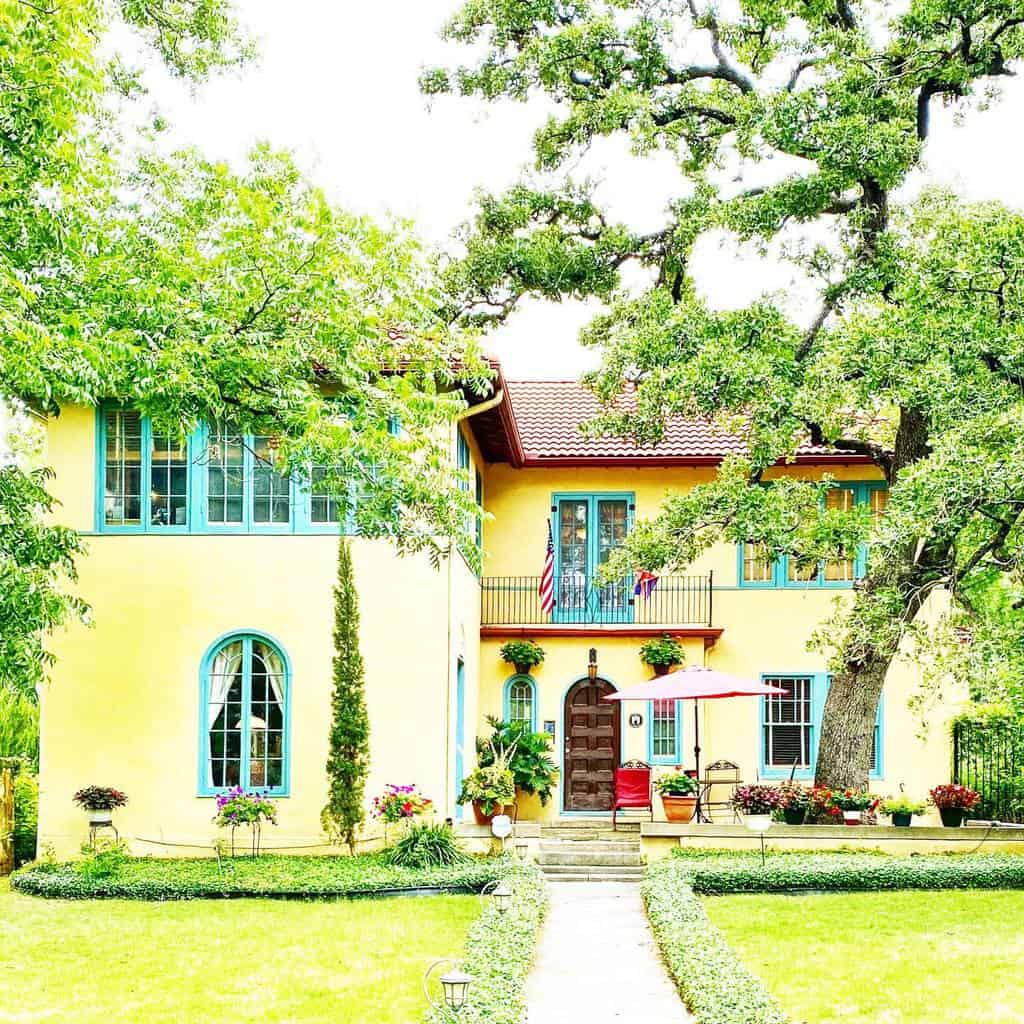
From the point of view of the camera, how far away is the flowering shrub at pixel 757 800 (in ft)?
64.3

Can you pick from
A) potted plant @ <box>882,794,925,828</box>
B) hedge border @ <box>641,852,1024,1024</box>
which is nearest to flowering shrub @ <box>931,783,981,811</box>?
potted plant @ <box>882,794,925,828</box>

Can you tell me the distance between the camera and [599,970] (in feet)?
38.1

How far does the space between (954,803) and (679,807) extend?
3.67 m

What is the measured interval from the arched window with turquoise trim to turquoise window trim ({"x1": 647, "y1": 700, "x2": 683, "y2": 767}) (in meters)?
1.77

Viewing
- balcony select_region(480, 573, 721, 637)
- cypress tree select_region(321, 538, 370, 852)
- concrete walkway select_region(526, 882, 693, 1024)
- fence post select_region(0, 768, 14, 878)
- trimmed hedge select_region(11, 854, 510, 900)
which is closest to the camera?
concrete walkway select_region(526, 882, 693, 1024)

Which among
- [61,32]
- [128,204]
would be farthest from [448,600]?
[61,32]

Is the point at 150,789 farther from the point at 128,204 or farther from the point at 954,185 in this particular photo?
the point at 954,185

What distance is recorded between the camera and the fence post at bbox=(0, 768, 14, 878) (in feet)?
62.5

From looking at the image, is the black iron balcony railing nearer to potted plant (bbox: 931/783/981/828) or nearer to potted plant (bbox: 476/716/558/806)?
potted plant (bbox: 476/716/558/806)

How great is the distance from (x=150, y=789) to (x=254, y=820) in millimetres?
1573

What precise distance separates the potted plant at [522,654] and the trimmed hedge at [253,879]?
5.67 m

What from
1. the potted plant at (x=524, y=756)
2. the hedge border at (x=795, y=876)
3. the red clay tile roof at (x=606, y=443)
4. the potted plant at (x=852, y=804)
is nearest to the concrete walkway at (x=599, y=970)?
the hedge border at (x=795, y=876)

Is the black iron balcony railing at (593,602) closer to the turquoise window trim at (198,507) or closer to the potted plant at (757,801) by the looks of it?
the potted plant at (757,801)

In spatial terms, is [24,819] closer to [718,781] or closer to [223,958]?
[223,958]
